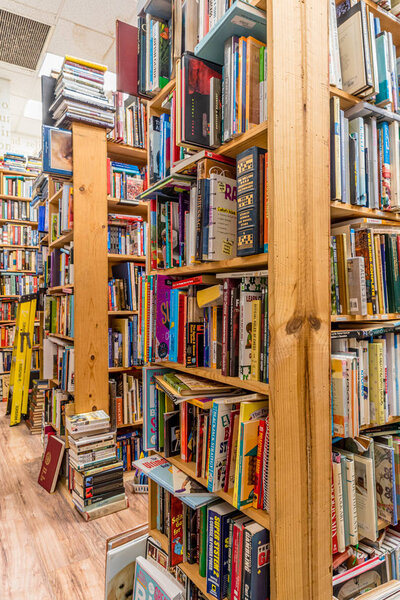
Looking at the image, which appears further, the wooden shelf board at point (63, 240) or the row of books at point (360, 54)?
the wooden shelf board at point (63, 240)

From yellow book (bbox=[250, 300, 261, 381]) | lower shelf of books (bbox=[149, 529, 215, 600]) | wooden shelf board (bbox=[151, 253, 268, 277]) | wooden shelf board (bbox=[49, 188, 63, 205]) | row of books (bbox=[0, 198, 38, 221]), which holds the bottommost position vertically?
lower shelf of books (bbox=[149, 529, 215, 600])

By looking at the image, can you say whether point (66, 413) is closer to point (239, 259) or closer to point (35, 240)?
point (239, 259)

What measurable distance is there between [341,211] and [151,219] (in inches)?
25.9

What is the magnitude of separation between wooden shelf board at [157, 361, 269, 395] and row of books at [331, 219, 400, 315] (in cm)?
38

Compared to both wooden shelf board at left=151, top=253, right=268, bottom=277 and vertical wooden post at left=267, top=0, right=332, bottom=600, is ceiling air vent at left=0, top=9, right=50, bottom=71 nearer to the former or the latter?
wooden shelf board at left=151, top=253, right=268, bottom=277

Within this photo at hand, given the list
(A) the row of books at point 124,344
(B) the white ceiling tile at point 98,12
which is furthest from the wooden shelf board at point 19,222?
(A) the row of books at point 124,344

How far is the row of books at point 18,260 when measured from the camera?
4609 millimetres

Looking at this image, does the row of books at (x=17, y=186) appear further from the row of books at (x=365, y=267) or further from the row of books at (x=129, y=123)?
the row of books at (x=365, y=267)

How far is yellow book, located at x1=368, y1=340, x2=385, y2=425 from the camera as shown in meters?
1.21

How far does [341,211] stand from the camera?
118 cm

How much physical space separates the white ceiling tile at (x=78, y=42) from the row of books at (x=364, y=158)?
2.96 m

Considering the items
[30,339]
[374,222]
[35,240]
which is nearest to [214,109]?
[374,222]

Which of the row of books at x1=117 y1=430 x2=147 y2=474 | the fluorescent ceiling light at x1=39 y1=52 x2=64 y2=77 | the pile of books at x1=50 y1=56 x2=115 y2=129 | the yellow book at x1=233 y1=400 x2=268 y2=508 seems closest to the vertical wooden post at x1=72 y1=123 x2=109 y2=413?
the pile of books at x1=50 y1=56 x2=115 y2=129

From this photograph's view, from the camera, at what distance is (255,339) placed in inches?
39.8
